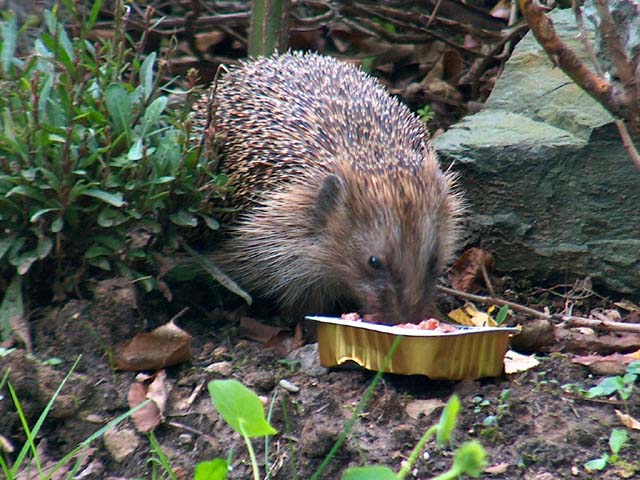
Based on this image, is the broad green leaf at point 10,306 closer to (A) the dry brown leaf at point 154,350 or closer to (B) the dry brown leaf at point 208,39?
(A) the dry brown leaf at point 154,350

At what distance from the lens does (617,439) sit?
140 inches

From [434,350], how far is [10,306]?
1.99m

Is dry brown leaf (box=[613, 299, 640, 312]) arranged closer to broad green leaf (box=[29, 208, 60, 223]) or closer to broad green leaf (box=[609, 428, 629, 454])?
broad green leaf (box=[609, 428, 629, 454])

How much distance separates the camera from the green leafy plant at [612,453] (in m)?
3.45

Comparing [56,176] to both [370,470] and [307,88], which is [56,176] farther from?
[370,470]

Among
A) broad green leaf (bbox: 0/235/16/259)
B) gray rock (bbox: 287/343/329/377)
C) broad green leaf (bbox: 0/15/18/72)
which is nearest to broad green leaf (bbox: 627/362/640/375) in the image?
gray rock (bbox: 287/343/329/377)

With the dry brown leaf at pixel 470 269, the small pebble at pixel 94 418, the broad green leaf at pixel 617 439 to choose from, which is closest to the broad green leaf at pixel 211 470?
the small pebble at pixel 94 418

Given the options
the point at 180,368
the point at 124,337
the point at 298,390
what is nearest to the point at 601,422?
the point at 298,390

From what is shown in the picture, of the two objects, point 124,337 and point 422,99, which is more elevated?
point 422,99

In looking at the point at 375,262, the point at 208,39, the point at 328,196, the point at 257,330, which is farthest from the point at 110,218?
the point at 208,39

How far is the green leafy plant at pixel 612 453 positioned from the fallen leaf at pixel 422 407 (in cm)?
68

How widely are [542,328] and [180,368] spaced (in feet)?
5.84

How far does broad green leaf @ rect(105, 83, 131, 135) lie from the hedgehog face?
3.85 feet

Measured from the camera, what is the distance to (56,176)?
168 inches
